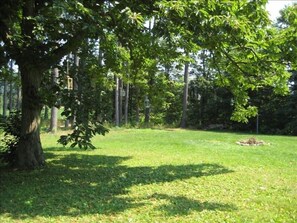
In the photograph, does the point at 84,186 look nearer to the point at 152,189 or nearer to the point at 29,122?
the point at 152,189

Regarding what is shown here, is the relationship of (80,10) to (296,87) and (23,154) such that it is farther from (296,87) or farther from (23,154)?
(296,87)

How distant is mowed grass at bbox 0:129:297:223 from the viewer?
591 cm

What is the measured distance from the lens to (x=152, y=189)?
7660 millimetres

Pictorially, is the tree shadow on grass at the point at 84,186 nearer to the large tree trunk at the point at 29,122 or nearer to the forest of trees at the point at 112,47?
the large tree trunk at the point at 29,122

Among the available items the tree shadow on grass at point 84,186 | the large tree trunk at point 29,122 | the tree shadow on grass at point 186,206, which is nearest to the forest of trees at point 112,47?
the large tree trunk at point 29,122

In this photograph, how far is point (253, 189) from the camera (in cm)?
784

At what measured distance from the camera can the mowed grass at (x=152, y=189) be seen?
19.4ft

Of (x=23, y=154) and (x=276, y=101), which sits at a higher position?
(x=276, y=101)

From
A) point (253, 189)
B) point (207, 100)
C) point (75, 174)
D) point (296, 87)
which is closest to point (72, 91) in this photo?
point (75, 174)

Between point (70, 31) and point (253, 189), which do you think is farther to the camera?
point (253, 189)

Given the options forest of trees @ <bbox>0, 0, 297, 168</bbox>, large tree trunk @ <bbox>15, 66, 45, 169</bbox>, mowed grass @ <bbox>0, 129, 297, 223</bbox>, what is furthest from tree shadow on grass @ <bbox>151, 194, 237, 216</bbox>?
large tree trunk @ <bbox>15, 66, 45, 169</bbox>

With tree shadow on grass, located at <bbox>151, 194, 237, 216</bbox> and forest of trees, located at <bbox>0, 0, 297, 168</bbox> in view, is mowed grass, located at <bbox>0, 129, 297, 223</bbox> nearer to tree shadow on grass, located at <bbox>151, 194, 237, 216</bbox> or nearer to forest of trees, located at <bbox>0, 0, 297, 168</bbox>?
tree shadow on grass, located at <bbox>151, 194, 237, 216</bbox>

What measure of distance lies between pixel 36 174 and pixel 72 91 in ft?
7.54

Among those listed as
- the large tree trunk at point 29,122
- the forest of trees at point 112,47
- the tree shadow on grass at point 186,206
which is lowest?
the tree shadow on grass at point 186,206
